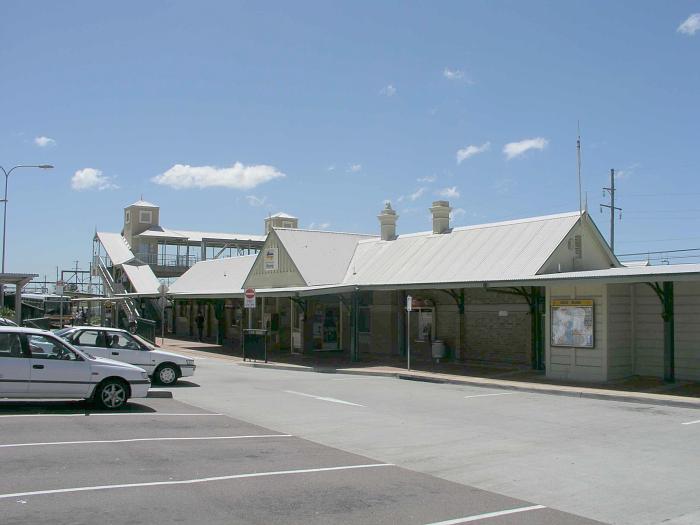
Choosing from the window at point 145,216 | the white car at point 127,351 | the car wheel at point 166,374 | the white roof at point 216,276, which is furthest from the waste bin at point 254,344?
the window at point 145,216

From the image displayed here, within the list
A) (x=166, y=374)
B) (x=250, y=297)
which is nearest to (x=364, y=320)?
(x=250, y=297)

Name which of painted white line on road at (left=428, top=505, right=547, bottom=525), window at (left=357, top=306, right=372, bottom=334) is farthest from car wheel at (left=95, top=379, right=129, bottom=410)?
window at (left=357, top=306, right=372, bottom=334)

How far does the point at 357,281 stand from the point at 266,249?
7147mm

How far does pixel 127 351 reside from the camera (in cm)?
1861

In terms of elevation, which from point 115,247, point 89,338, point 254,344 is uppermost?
point 115,247

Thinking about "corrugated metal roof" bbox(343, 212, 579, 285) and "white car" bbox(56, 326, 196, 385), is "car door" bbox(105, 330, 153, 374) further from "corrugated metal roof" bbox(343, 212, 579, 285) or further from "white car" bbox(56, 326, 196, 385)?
"corrugated metal roof" bbox(343, 212, 579, 285)

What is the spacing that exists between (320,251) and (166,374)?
15.6 meters

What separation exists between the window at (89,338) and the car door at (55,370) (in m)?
5.14

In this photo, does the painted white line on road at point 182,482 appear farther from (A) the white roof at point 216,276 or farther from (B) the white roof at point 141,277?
(B) the white roof at point 141,277

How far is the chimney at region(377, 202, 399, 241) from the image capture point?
33281 millimetres

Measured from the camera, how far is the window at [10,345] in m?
12.5

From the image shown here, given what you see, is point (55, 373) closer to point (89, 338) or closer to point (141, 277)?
point (89, 338)

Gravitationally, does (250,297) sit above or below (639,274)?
below

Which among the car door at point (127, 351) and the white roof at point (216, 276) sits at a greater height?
the white roof at point (216, 276)
